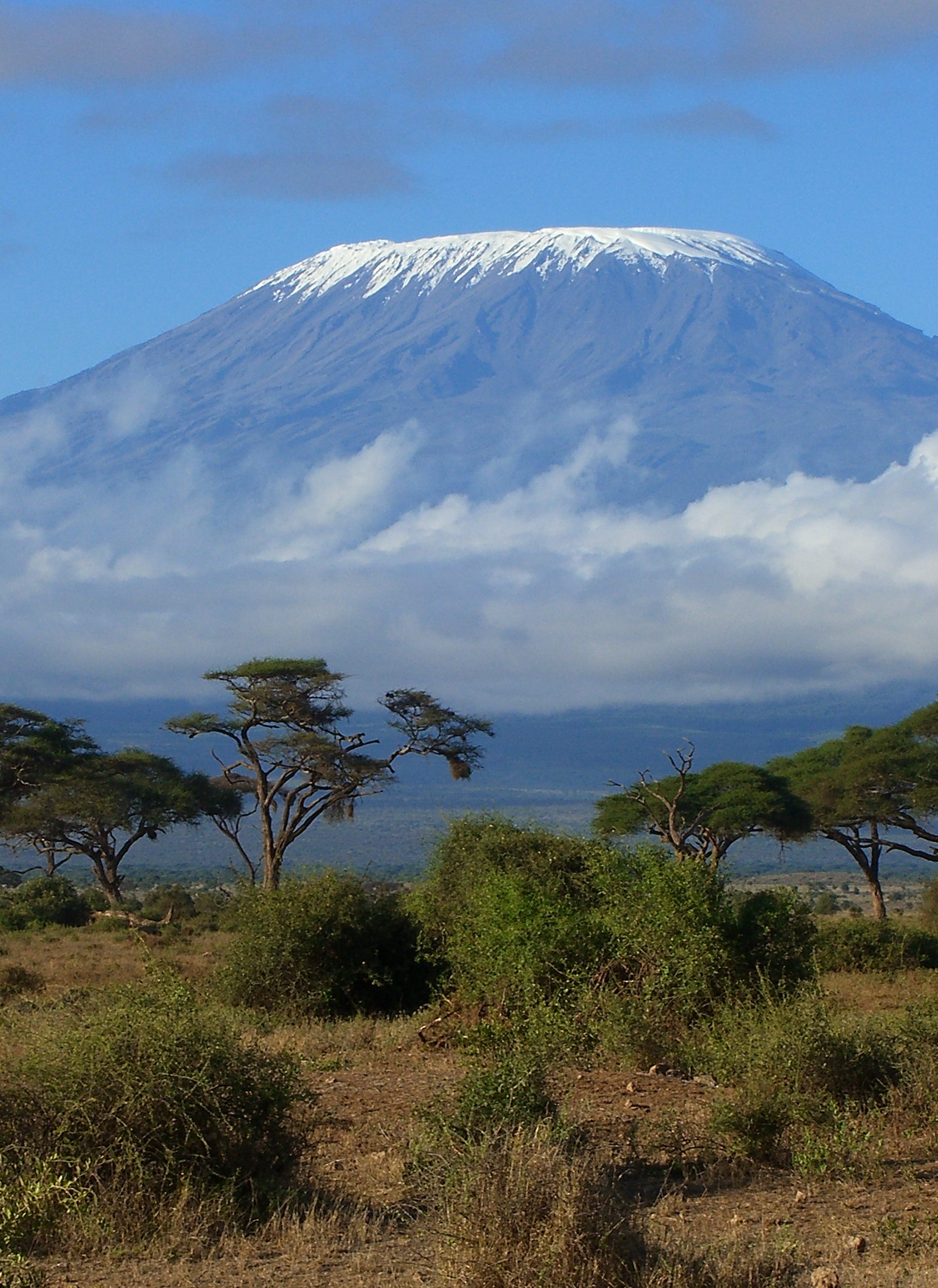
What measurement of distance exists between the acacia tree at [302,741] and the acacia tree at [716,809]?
5639mm

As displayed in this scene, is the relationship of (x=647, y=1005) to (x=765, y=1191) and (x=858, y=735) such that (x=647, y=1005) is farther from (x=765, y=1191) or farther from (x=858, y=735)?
(x=858, y=735)

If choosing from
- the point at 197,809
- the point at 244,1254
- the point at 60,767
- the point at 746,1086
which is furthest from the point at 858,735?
the point at 244,1254

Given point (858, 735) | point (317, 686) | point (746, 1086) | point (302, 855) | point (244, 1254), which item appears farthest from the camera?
point (302, 855)

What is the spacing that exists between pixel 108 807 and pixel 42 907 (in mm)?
7751

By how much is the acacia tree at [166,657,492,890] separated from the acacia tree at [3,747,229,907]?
7.59 ft

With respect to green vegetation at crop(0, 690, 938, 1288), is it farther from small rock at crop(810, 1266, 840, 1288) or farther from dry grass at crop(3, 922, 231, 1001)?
dry grass at crop(3, 922, 231, 1001)

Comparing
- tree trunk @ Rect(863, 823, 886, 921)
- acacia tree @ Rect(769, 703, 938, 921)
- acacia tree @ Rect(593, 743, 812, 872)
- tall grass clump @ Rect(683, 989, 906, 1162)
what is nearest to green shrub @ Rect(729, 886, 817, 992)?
tall grass clump @ Rect(683, 989, 906, 1162)

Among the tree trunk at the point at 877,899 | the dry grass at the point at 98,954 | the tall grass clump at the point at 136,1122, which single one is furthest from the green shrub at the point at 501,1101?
the tree trunk at the point at 877,899

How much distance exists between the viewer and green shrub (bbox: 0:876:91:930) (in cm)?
3422

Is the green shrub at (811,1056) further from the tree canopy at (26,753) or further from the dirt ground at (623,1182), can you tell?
the tree canopy at (26,753)

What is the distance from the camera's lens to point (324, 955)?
18.9m

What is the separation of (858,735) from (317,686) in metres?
18.1

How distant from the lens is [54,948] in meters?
28.8

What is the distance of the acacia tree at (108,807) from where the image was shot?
4331cm
